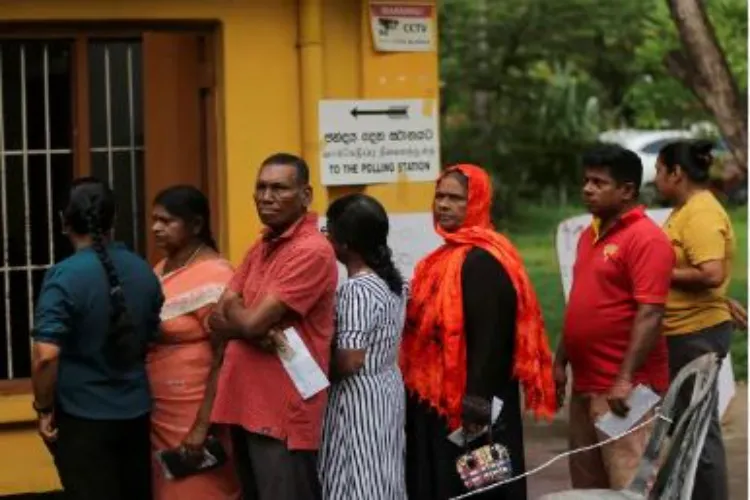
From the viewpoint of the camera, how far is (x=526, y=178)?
26.7 metres

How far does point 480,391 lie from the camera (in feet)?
20.8

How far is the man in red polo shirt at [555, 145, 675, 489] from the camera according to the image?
6449 millimetres

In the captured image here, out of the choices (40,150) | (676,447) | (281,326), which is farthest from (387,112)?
(676,447)

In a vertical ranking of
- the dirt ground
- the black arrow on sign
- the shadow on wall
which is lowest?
the dirt ground

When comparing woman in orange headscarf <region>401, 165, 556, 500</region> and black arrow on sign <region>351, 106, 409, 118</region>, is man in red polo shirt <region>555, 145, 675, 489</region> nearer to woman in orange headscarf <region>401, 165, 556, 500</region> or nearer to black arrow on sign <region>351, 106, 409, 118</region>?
woman in orange headscarf <region>401, 165, 556, 500</region>

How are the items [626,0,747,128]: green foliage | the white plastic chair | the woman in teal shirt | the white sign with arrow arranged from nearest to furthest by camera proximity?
1. the white plastic chair
2. the woman in teal shirt
3. the white sign with arrow
4. [626,0,747,128]: green foliage

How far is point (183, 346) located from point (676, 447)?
1.90 meters

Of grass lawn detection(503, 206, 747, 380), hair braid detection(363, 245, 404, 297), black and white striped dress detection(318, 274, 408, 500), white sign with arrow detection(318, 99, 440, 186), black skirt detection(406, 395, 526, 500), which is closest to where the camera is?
black and white striped dress detection(318, 274, 408, 500)

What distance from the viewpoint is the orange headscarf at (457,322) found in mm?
6426

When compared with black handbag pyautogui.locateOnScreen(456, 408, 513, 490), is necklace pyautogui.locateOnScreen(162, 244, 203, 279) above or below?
above

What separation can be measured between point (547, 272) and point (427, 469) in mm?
16282

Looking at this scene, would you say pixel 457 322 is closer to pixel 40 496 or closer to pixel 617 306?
pixel 617 306

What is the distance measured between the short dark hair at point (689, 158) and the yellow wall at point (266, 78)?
4.28 feet

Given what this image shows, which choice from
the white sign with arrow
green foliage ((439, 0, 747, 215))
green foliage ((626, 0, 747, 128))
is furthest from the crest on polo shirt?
green foliage ((439, 0, 747, 215))
